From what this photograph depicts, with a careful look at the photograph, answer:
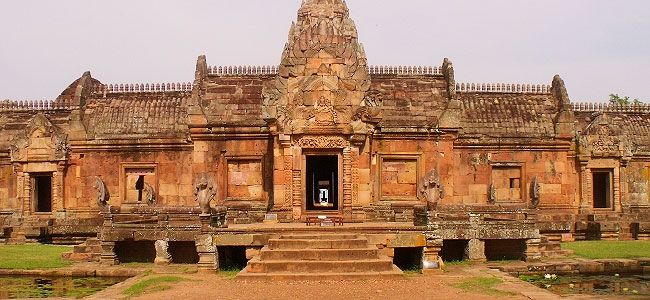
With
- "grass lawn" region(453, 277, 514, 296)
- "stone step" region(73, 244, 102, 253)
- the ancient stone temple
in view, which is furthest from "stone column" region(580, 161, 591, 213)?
"stone step" region(73, 244, 102, 253)

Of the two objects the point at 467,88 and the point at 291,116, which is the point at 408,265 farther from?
the point at 467,88

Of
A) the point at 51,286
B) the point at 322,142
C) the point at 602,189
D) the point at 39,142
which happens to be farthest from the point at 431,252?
the point at 39,142

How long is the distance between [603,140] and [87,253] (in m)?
19.3

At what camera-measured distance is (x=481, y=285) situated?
16562 mm

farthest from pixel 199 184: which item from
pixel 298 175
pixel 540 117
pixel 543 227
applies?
pixel 540 117

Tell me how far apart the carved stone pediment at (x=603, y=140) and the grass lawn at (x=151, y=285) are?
720 inches

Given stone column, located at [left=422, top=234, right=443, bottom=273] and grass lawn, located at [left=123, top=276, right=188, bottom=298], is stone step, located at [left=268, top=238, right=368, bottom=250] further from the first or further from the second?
grass lawn, located at [left=123, top=276, right=188, bottom=298]

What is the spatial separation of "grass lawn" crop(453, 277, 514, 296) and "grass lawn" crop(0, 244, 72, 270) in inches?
412

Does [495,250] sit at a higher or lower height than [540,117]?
lower

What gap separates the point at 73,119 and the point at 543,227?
17.1m

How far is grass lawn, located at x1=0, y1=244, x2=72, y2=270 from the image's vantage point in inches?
815

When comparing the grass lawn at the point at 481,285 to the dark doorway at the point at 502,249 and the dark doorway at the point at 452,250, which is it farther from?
the dark doorway at the point at 502,249

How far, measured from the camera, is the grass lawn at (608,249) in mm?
22297

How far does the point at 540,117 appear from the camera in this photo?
30.1m
